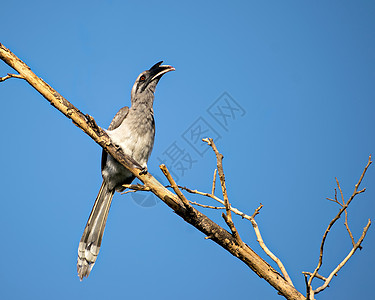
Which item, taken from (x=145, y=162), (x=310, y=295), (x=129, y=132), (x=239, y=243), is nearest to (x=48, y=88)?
(x=129, y=132)

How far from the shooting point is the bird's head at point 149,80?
5906 mm

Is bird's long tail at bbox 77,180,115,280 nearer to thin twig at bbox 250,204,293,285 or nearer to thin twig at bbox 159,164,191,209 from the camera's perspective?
thin twig at bbox 159,164,191,209

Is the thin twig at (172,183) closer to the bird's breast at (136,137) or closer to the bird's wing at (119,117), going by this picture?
the bird's breast at (136,137)

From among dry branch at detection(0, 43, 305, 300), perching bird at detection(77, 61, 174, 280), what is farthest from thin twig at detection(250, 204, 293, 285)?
perching bird at detection(77, 61, 174, 280)

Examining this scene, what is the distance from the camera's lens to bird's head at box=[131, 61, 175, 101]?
19.4ft

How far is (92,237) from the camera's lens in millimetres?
5047

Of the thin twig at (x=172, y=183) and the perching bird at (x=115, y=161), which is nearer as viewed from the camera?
the thin twig at (x=172, y=183)

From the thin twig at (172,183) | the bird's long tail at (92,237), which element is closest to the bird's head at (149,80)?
the bird's long tail at (92,237)

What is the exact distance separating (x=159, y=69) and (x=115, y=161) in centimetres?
170

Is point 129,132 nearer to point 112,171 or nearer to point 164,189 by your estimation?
point 112,171

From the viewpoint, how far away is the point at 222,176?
3.06 meters

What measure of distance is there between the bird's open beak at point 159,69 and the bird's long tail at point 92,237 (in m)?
2.09

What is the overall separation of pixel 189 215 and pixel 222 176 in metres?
0.70

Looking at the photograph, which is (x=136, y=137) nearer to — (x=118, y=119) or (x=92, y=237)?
(x=118, y=119)
